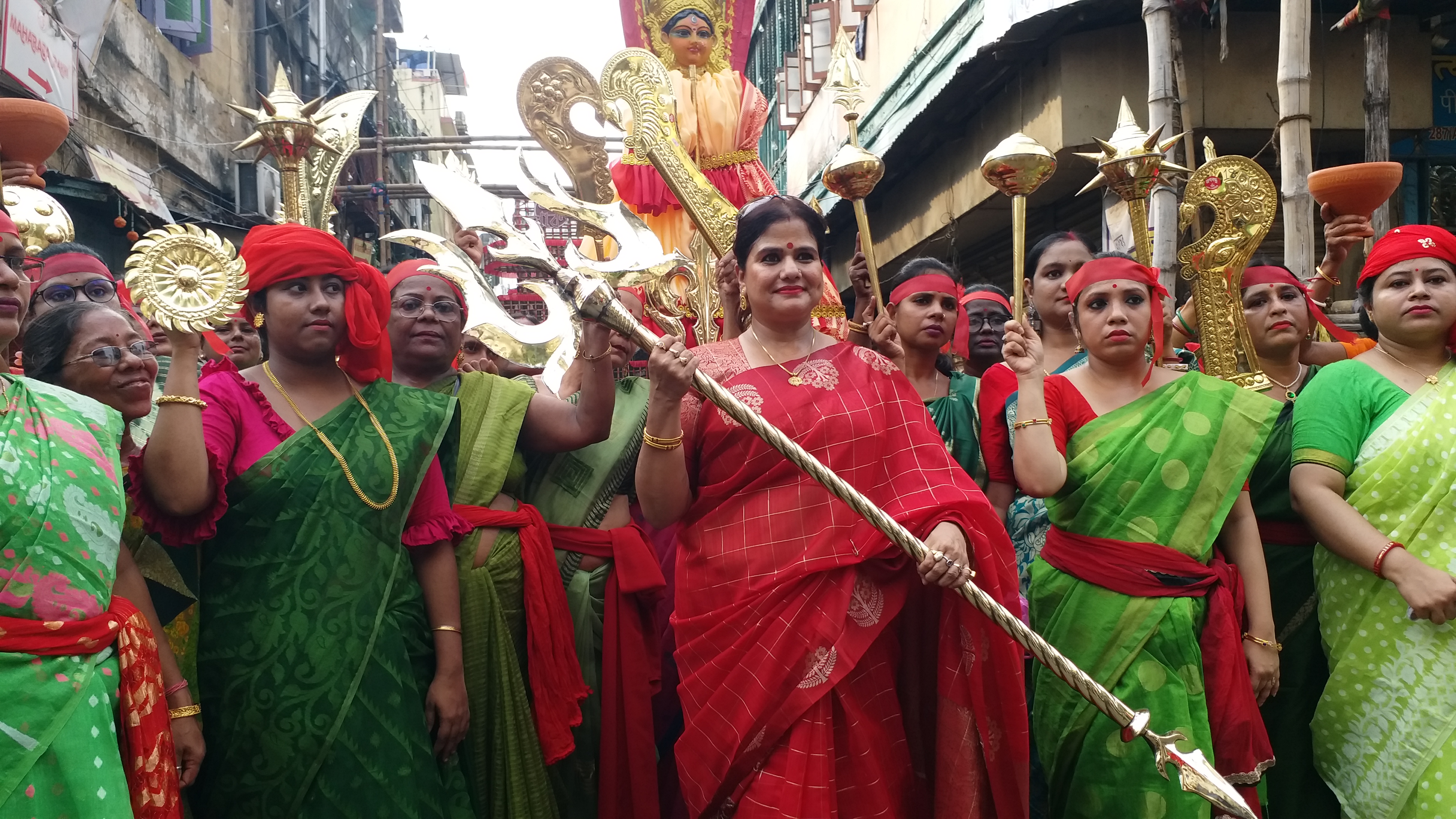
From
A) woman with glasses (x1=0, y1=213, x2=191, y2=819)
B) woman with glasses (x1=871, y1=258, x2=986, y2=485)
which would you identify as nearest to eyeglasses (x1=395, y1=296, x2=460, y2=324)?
woman with glasses (x1=0, y1=213, x2=191, y2=819)

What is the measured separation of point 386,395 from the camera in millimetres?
2965

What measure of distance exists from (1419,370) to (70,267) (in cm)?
409

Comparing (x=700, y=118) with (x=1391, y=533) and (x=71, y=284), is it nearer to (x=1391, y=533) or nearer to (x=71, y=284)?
(x=71, y=284)

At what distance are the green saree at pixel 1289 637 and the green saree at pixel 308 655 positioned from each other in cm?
272

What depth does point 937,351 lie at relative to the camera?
401 centimetres

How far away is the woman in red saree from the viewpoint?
105 inches

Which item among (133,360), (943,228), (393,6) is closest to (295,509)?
(133,360)

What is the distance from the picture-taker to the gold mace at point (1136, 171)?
377cm

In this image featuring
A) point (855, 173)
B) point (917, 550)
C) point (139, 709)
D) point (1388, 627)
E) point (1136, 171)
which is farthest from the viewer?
point (1136, 171)

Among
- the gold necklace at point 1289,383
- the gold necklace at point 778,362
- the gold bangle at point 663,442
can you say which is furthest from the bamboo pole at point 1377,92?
the gold bangle at point 663,442

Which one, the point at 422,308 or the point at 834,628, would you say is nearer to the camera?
the point at 834,628

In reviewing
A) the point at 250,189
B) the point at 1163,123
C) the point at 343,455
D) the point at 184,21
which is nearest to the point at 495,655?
the point at 343,455

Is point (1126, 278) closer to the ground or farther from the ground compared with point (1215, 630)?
farther from the ground

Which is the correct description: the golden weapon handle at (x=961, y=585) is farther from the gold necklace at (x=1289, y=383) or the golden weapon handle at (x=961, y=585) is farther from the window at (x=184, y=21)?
the window at (x=184, y=21)
